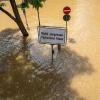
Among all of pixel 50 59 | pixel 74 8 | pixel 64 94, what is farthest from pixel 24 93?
pixel 74 8

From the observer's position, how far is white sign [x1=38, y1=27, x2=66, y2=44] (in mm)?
6293

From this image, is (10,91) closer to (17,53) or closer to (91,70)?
(17,53)

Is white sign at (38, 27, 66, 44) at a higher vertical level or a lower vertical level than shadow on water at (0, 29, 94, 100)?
higher

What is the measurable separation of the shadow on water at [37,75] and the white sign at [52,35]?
24.5 inches

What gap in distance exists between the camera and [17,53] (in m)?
7.13

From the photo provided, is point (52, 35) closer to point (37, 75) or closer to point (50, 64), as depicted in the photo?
point (50, 64)

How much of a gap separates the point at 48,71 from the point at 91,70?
99cm

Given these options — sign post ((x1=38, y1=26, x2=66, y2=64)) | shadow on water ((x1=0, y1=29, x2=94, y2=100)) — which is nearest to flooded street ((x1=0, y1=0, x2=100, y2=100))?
shadow on water ((x1=0, y1=29, x2=94, y2=100))

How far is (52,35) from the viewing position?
6336 millimetres

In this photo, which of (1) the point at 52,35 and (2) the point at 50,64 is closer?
(1) the point at 52,35

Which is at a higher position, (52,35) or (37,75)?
(52,35)

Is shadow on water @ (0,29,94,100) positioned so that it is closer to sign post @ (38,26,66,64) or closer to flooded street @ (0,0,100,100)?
flooded street @ (0,0,100,100)

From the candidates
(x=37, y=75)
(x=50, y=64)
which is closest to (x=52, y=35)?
(x=50, y=64)

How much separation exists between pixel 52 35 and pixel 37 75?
0.98 meters
